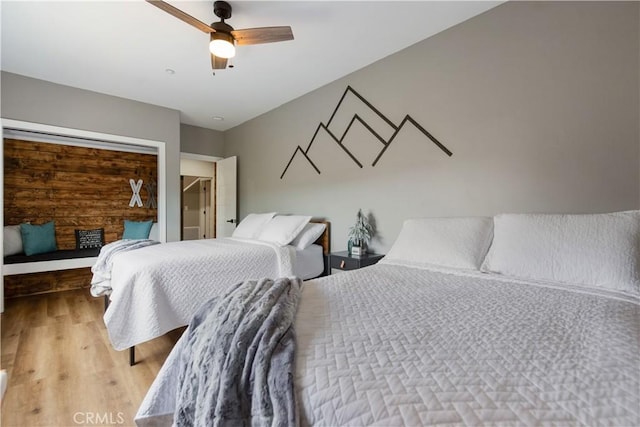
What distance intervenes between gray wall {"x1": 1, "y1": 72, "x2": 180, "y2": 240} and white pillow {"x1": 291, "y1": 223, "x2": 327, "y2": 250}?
2.10 m

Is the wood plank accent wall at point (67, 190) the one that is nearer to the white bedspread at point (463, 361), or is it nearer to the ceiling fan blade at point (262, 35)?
the ceiling fan blade at point (262, 35)

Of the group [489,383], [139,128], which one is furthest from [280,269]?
[139,128]

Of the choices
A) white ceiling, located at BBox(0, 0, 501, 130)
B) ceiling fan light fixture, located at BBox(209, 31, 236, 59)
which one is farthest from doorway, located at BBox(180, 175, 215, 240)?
ceiling fan light fixture, located at BBox(209, 31, 236, 59)

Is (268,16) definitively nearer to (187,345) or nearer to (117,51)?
(117,51)

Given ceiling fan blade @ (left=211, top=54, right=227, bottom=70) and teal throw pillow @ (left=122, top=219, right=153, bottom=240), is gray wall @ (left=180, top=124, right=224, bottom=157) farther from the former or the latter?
ceiling fan blade @ (left=211, top=54, right=227, bottom=70)

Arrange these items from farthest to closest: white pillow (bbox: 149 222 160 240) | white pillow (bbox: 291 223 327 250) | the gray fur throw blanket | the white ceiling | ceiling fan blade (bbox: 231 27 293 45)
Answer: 1. white pillow (bbox: 149 222 160 240)
2. white pillow (bbox: 291 223 327 250)
3. the white ceiling
4. ceiling fan blade (bbox: 231 27 293 45)
5. the gray fur throw blanket

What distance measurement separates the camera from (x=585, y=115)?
1789 millimetres

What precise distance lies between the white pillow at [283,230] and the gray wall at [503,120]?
421mm

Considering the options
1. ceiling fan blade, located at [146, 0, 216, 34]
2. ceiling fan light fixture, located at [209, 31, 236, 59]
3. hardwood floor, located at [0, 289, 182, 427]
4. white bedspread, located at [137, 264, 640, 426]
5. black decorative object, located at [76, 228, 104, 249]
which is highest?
ceiling fan blade, located at [146, 0, 216, 34]

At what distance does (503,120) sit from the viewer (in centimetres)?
211

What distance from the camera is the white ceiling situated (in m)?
2.16

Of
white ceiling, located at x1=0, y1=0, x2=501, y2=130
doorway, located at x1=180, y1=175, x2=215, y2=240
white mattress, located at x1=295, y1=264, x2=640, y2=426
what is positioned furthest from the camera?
doorway, located at x1=180, y1=175, x2=215, y2=240

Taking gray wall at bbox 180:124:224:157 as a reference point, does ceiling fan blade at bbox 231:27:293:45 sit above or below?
above

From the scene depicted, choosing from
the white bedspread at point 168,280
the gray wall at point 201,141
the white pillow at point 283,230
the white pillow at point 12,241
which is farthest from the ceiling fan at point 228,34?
the white pillow at point 12,241
